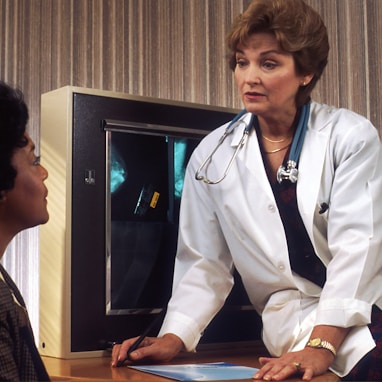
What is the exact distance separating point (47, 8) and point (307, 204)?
1.79 metres

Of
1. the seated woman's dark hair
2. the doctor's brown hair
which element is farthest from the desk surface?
the doctor's brown hair

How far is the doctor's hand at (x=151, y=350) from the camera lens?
1.74m

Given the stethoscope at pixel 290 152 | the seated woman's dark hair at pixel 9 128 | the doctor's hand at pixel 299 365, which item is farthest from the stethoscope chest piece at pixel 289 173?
the seated woman's dark hair at pixel 9 128

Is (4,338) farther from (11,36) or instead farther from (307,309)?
(11,36)

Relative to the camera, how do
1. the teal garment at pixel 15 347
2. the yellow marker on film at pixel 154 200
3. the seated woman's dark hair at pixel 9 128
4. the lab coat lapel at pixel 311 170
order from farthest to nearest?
1. the yellow marker on film at pixel 154 200
2. the lab coat lapel at pixel 311 170
3. the seated woman's dark hair at pixel 9 128
4. the teal garment at pixel 15 347

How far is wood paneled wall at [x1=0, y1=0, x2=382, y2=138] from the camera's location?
7.43 ft

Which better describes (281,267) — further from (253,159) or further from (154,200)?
(154,200)

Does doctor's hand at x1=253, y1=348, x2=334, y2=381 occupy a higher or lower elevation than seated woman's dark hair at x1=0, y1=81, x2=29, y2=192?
lower

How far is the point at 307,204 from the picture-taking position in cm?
175

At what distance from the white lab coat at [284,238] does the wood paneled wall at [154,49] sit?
0.44m

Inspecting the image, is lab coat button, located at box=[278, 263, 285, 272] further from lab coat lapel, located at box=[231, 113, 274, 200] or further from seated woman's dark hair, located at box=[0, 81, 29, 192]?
seated woman's dark hair, located at box=[0, 81, 29, 192]

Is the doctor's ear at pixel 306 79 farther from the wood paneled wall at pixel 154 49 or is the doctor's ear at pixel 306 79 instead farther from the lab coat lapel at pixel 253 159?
the wood paneled wall at pixel 154 49

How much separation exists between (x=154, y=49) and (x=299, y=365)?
1620 millimetres

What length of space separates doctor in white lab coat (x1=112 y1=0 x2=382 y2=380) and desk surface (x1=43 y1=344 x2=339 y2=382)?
2.6 inches
